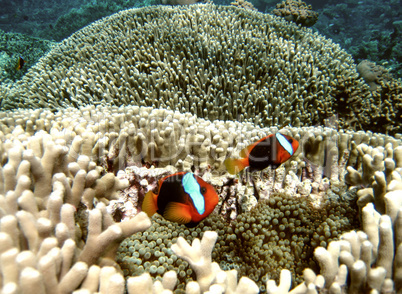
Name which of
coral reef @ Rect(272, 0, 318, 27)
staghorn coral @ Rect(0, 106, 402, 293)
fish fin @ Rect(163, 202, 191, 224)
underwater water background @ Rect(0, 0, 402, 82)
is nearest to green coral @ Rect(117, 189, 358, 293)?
staghorn coral @ Rect(0, 106, 402, 293)

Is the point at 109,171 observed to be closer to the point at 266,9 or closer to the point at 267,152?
the point at 267,152

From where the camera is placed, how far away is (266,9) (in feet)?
73.5

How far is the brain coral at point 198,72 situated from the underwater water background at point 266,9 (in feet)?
15.3

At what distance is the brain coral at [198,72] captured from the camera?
13.3 ft

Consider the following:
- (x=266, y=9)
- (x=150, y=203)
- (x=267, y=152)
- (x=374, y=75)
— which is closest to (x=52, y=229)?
(x=150, y=203)

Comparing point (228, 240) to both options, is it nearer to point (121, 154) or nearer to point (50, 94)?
point (121, 154)

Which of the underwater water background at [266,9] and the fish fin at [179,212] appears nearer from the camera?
the fish fin at [179,212]

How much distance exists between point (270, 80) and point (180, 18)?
2832 mm

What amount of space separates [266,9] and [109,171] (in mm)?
24701

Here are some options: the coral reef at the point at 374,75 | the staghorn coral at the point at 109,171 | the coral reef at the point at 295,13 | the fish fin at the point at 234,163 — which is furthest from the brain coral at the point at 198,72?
the coral reef at the point at 295,13

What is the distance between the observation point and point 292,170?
8.89 ft

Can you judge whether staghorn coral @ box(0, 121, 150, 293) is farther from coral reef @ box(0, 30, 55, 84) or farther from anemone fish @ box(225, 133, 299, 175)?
coral reef @ box(0, 30, 55, 84)

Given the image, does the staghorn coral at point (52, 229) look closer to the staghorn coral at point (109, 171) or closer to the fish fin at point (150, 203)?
the staghorn coral at point (109, 171)

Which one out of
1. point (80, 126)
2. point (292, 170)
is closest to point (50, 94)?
point (80, 126)
